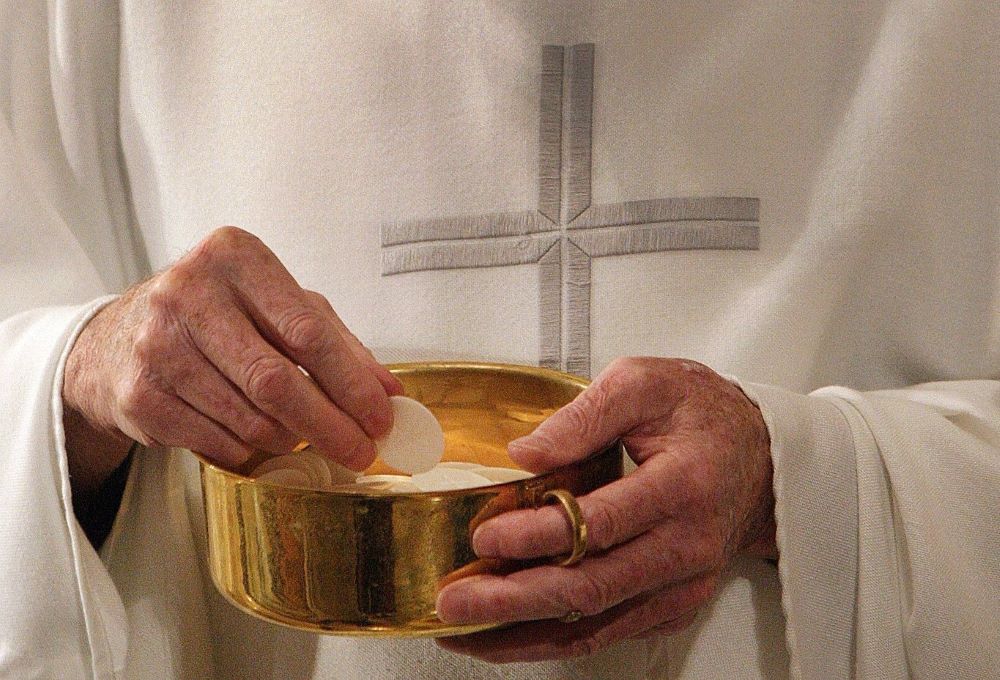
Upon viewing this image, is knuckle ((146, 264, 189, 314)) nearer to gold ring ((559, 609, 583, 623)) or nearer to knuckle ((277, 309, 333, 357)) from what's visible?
knuckle ((277, 309, 333, 357))

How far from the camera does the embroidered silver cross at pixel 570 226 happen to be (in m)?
1.44

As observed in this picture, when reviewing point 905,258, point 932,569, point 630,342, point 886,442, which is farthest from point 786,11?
point 932,569

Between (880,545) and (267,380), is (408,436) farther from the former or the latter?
(880,545)

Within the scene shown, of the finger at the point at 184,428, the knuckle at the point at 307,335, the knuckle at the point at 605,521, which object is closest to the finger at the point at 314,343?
the knuckle at the point at 307,335

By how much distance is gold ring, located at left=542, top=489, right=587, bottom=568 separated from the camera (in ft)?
3.06

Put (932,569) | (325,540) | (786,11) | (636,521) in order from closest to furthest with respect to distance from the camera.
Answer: (325,540)
(636,521)
(932,569)
(786,11)

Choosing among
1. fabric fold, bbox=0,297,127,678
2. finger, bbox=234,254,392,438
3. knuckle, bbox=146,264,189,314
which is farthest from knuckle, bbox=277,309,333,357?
fabric fold, bbox=0,297,127,678

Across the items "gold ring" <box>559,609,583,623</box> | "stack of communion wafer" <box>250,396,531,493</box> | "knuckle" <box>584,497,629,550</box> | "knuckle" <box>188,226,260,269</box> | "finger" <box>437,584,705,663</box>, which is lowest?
"finger" <box>437,584,705,663</box>

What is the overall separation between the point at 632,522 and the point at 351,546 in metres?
0.26

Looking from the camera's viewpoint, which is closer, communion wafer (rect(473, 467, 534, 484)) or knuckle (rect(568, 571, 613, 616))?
knuckle (rect(568, 571, 613, 616))

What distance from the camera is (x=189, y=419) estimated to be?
41.1 inches

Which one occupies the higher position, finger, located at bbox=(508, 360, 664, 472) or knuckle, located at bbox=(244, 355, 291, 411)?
knuckle, located at bbox=(244, 355, 291, 411)

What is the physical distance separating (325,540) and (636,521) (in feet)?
0.94

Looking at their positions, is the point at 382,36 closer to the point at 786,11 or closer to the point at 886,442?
the point at 786,11
